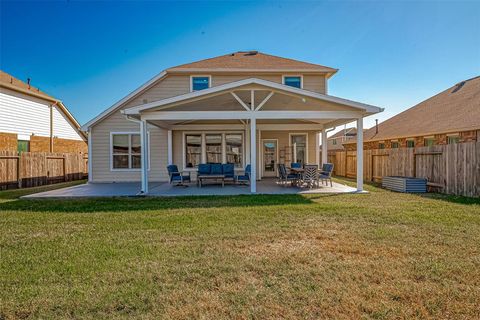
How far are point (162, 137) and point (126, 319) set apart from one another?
41.5 ft

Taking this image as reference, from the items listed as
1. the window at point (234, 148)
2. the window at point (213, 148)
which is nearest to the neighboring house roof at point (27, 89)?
the window at point (213, 148)

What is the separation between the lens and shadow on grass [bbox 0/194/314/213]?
769cm

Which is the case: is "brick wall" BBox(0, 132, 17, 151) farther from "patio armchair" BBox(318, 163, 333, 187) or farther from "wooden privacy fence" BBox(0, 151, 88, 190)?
"patio armchair" BBox(318, 163, 333, 187)

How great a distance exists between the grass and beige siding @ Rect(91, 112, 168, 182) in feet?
24.3

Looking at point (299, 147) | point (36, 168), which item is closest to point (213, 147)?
point (299, 147)

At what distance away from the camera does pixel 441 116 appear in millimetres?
→ 15680

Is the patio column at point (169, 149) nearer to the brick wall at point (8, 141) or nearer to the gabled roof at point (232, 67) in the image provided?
the gabled roof at point (232, 67)

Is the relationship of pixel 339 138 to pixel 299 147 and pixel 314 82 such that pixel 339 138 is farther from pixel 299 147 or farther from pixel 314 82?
pixel 314 82

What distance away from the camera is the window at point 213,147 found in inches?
587

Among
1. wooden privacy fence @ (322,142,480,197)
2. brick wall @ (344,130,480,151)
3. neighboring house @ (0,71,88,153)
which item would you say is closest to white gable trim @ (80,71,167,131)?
neighboring house @ (0,71,88,153)

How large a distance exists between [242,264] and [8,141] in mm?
17993

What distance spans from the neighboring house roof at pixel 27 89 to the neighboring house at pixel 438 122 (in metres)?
20.5

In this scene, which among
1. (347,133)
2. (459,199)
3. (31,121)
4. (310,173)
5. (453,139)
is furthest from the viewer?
(347,133)

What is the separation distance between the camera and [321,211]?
707 cm
